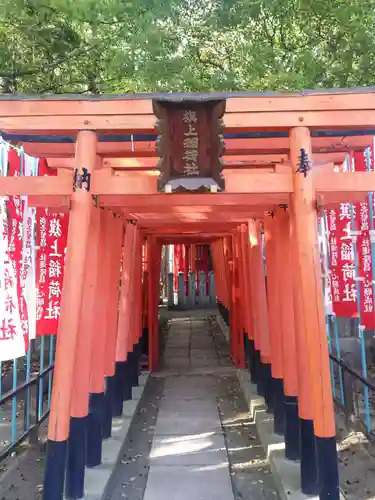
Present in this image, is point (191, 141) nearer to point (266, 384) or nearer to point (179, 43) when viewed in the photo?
point (266, 384)

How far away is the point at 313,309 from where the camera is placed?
11.5 ft

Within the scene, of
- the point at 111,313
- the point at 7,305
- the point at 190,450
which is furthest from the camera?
the point at 190,450

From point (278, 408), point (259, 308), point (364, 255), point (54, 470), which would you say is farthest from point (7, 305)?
point (259, 308)

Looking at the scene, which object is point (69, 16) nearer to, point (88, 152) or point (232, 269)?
point (88, 152)

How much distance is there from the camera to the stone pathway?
4559 millimetres

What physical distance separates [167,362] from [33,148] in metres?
7.20

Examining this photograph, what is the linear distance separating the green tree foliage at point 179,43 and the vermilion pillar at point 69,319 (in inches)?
143

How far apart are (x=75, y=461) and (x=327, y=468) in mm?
2143

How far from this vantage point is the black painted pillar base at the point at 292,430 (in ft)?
15.3

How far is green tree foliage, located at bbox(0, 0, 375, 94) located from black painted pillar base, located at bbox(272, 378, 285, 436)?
4.19 metres

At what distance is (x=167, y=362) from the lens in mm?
10461

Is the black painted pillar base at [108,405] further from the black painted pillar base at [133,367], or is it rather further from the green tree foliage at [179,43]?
the green tree foliage at [179,43]

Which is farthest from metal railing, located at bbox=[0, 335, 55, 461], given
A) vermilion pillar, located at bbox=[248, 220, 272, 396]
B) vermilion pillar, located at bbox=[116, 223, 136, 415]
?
vermilion pillar, located at bbox=[248, 220, 272, 396]

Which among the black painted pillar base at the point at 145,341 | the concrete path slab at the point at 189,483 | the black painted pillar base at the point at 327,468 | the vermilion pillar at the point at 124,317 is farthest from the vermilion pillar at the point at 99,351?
the black painted pillar base at the point at 145,341
